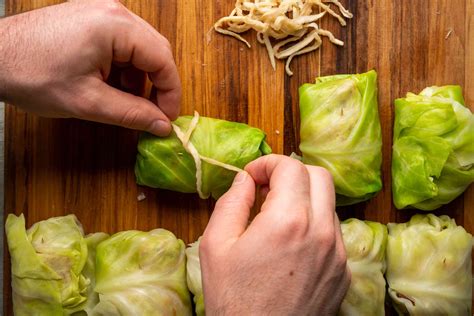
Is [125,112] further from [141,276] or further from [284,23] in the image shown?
[284,23]

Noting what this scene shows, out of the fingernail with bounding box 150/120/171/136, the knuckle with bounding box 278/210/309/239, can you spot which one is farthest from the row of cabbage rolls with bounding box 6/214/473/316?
the knuckle with bounding box 278/210/309/239

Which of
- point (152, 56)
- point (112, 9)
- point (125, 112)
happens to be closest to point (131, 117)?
point (125, 112)

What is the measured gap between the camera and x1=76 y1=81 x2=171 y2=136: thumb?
2.76m

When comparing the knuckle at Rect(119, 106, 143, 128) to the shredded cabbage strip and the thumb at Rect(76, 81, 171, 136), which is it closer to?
the thumb at Rect(76, 81, 171, 136)

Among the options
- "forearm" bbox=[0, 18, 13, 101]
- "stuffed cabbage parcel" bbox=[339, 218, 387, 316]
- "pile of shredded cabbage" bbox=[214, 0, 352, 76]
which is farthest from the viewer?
"pile of shredded cabbage" bbox=[214, 0, 352, 76]

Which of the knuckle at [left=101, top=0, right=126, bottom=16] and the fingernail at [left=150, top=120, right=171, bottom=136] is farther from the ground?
the knuckle at [left=101, top=0, right=126, bottom=16]

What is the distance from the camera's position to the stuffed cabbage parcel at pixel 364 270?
9.45 feet

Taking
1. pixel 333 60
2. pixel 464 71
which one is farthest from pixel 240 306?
pixel 464 71

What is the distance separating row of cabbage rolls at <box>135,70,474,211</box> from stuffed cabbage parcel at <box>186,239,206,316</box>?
32cm

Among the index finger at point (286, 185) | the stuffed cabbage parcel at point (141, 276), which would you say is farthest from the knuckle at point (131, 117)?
the index finger at point (286, 185)

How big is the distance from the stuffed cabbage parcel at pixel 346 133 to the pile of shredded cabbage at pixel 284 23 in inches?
10.5

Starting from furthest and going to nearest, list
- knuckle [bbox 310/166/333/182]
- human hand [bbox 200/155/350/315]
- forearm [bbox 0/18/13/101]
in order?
forearm [bbox 0/18/13/101], knuckle [bbox 310/166/333/182], human hand [bbox 200/155/350/315]

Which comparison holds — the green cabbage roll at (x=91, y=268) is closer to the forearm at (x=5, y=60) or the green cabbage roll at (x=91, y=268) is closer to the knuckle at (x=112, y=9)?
the forearm at (x=5, y=60)

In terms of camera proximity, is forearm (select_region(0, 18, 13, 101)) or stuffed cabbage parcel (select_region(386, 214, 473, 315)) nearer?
forearm (select_region(0, 18, 13, 101))
